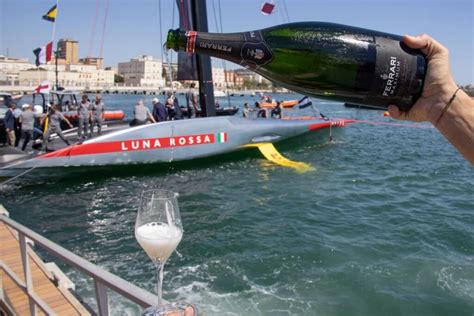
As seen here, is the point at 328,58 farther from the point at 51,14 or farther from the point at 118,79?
the point at 118,79

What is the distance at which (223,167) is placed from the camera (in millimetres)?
12469

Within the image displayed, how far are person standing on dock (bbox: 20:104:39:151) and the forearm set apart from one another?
12178 millimetres

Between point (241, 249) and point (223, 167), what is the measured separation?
6.14 m

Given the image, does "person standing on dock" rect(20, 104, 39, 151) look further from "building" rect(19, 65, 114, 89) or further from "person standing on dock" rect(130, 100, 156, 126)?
"building" rect(19, 65, 114, 89)

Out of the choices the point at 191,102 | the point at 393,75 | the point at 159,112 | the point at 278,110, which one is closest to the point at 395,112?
the point at 393,75

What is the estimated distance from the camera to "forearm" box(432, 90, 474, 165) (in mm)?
1255

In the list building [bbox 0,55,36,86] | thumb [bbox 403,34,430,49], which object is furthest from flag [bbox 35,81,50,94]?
building [bbox 0,55,36,86]

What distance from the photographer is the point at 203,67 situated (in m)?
12.7

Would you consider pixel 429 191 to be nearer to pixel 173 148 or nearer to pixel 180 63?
pixel 173 148

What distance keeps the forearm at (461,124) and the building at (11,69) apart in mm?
106330

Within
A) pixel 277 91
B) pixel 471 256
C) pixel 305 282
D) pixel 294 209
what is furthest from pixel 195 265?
pixel 277 91

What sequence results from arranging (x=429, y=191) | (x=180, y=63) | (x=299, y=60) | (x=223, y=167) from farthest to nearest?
(x=180, y=63)
(x=223, y=167)
(x=429, y=191)
(x=299, y=60)

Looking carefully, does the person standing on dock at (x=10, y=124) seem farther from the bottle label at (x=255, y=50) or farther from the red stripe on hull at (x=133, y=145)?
the bottle label at (x=255, y=50)

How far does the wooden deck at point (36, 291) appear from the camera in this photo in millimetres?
3389
